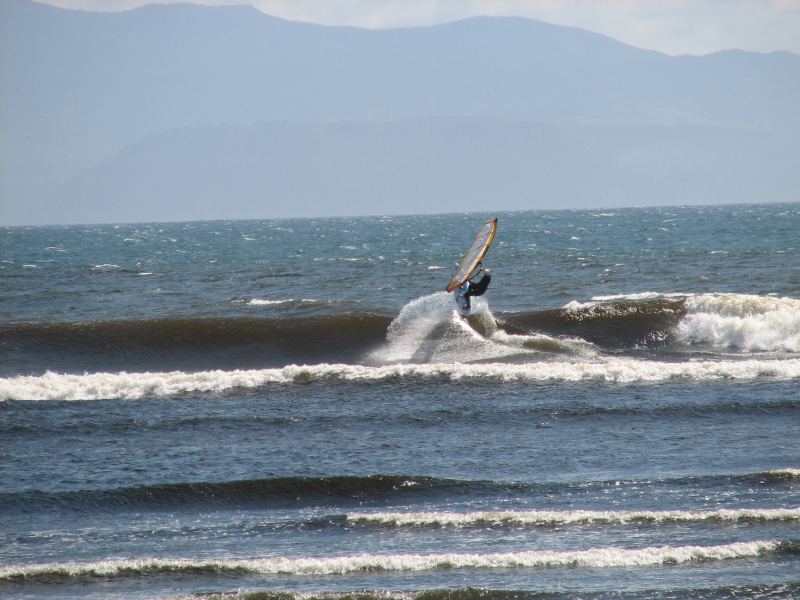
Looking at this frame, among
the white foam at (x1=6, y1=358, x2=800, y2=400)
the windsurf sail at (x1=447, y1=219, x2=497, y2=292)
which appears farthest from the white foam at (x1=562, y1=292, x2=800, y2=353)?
the windsurf sail at (x1=447, y1=219, x2=497, y2=292)

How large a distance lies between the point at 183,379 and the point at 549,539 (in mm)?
11041

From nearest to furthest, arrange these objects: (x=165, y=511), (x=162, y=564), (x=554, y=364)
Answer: (x=162, y=564) < (x=165, y=511) < (x=554, y=364)

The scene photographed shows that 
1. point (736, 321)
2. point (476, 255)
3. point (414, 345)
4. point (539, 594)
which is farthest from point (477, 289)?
point (539, 594)

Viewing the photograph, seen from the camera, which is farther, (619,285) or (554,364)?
(619,285)

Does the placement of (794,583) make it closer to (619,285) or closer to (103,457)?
(103,457)

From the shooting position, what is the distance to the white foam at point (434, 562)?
10.5 meters

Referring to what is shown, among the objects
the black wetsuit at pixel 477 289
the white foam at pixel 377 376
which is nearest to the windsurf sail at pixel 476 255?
the black wetsuit at pixel 477 289

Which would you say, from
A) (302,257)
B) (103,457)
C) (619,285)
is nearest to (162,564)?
(103,457)

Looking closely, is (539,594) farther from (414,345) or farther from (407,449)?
(414,345)

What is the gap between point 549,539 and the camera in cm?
1120

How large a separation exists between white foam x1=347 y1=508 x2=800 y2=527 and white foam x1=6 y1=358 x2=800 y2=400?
7.51 m

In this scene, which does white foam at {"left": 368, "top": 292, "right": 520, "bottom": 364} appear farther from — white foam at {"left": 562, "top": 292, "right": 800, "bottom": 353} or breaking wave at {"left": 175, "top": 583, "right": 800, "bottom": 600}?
breaking wave at {"left": 175, "top": 583, "right": 800, "bottom": 600}

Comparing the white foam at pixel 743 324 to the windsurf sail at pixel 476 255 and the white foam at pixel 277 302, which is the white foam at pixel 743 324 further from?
the white foam at pixel 277 302

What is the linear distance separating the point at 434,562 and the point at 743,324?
1528cm
